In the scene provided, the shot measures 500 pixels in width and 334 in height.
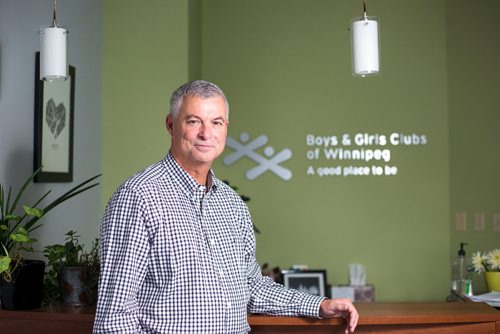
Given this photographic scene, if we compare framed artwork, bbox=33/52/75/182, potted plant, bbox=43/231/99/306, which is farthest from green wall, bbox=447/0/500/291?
potted plant, bbox=43/231/99/306

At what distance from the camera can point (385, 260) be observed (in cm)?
473

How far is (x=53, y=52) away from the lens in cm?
256

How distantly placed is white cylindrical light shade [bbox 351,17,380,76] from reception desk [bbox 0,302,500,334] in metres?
0.90

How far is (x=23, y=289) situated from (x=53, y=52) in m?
0.84

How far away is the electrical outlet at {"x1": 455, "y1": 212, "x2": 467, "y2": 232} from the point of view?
16.1 feet

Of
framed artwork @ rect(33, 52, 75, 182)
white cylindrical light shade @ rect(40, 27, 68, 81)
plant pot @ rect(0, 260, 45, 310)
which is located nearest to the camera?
plant pot @ rect(0, 260, 45, 310)

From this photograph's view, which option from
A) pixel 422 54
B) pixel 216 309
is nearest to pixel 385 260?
pixel 422 54

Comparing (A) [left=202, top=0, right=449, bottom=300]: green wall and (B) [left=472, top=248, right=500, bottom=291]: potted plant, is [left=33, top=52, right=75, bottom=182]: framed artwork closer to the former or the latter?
(A) [left=202, top=0, right=449, bottom=300]: green wall

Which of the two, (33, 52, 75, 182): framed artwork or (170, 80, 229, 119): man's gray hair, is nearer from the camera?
(170, 80, 229, 119): man's gray hair

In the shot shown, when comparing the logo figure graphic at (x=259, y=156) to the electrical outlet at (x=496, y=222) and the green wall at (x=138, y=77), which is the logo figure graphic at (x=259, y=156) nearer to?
the green wall at (x=138, y=77)

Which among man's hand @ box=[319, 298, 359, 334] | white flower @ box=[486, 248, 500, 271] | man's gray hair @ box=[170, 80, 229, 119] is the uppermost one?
man's gray hair @ box=[170, 80, 229, 119]

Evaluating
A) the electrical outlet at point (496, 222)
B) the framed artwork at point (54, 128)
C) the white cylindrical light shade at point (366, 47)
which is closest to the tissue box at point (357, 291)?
the electrical outlet at point (496, 222)

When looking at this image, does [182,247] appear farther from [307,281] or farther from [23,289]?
[307,281]

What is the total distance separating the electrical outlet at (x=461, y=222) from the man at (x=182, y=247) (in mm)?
3014
